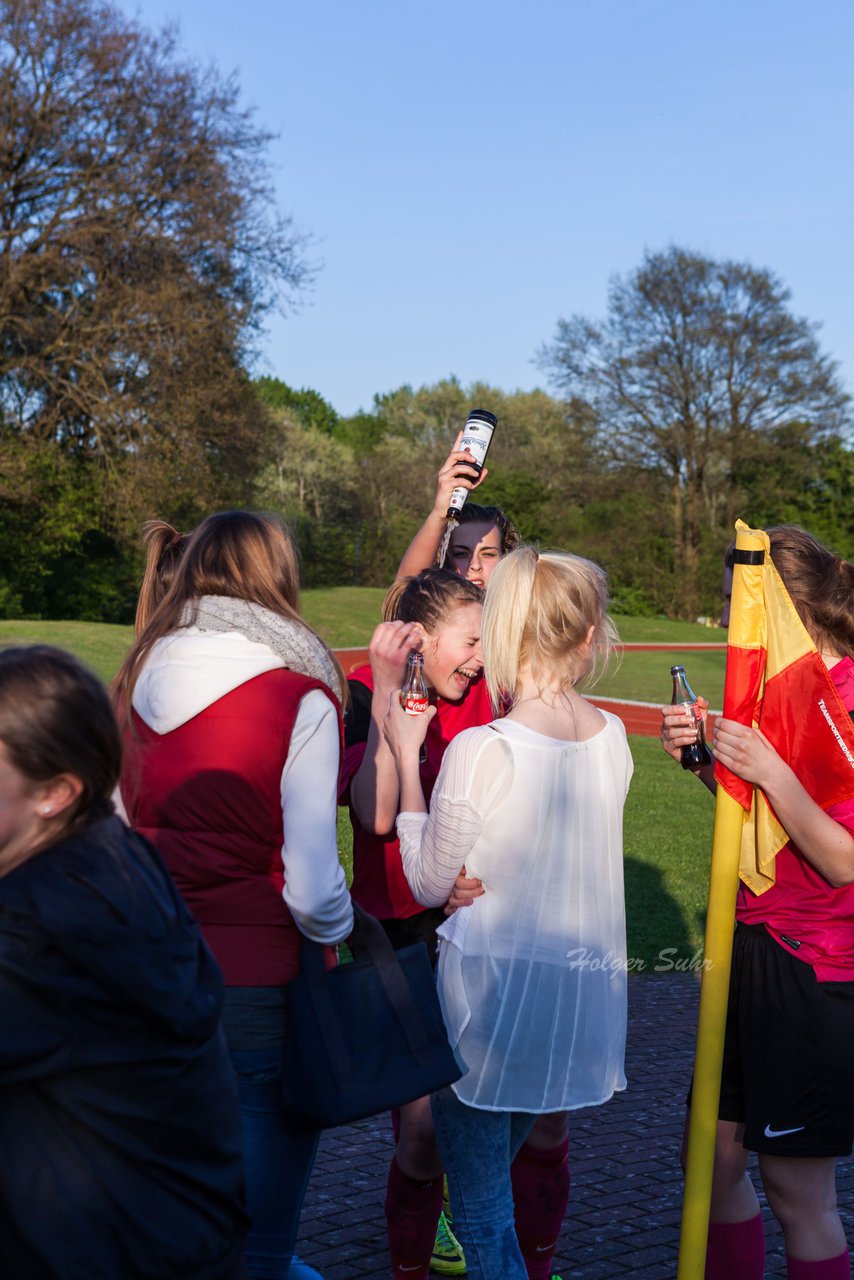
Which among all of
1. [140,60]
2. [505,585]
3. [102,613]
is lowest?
[102,613]

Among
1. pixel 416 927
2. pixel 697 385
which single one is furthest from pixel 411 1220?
pixel 697 385

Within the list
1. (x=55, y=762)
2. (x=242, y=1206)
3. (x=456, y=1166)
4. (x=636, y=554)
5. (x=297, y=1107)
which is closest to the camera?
(x=55, y=762)

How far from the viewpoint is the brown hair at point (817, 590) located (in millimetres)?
3174

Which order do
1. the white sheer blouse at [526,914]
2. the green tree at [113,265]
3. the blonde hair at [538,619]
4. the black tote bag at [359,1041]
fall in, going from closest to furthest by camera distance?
the black tote bag at [359,1041] → the white sheer blouse at [526,914] → the blonde hair at [538,619] → the green tree at [113,265]

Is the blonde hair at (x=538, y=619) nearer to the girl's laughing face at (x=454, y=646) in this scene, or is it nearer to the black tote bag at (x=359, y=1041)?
the girl's laughing face at (x=454, y=646)

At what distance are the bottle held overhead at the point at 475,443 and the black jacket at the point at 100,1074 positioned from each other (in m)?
Result: 2.57

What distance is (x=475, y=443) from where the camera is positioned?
4.28 meters

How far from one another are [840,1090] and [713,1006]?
36cm

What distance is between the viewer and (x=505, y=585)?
2.88 m

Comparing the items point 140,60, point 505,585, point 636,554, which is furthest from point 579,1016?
point 636,554

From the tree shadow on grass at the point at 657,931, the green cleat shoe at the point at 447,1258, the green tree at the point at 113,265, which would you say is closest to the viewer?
the green cleat shoe at the point at 447,1258

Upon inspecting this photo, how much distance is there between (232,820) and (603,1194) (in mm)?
2581

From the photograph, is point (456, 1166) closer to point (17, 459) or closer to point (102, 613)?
point (17, 459)

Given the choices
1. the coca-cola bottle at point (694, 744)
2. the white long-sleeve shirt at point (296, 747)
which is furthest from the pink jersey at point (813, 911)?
the white long-sleeve shirt at point (296, 747)
